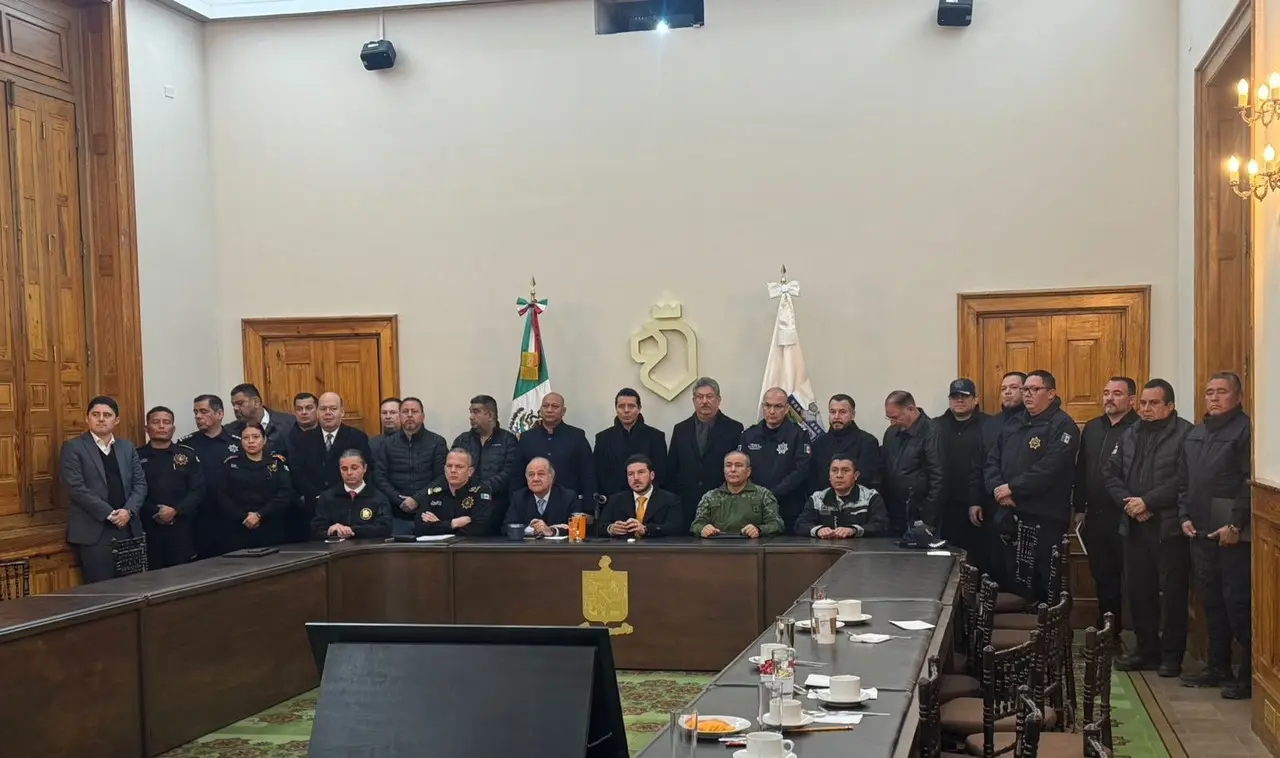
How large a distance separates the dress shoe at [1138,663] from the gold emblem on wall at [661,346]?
11.6 feet

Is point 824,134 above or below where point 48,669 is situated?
above

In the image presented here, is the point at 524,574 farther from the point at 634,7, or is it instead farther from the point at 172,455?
the point at 634,7

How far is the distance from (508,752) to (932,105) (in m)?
7.29

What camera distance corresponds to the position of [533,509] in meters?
7.71

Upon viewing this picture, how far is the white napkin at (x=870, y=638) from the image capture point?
170 inches

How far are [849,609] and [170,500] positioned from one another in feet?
16.3

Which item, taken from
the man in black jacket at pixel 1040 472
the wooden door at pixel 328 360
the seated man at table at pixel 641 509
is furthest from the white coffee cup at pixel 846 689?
the wooden door at pixel 328 360

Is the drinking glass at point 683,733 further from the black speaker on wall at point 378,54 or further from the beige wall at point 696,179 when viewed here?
the black speaker on wall at point 378,54

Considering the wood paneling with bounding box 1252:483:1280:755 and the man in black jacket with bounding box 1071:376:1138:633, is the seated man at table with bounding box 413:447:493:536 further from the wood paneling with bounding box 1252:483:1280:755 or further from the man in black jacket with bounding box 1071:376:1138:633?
the wood paneling with bounding box 1252:483:1280:755

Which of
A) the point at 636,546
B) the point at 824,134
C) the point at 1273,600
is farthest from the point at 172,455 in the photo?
the point at 1273,600

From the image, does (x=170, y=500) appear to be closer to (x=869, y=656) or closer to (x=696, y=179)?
(x=696, y=179)

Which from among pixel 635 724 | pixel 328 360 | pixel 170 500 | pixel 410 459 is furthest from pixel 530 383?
pixel 635 724

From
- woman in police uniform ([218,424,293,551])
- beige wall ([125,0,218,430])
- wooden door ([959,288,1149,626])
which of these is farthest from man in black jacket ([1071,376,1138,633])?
beige wall ([125,0,218,430])

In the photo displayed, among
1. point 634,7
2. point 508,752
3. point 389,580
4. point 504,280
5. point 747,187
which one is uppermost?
point 634,7
